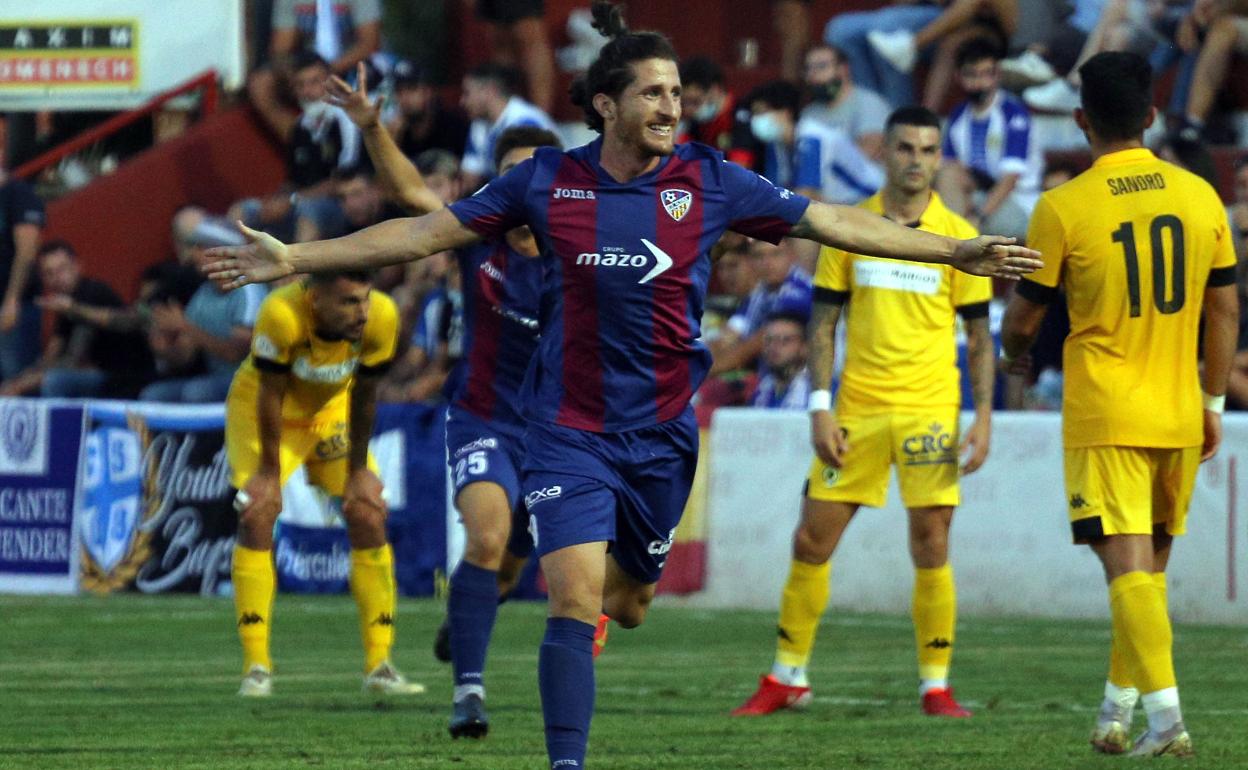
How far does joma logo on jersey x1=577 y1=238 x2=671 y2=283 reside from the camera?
6.96 meters

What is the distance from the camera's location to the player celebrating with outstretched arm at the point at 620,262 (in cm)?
688

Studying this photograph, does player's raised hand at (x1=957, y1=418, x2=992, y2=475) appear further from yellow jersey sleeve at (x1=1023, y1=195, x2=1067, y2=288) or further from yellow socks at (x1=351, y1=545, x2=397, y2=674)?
yellow socks at (x1=351, y1=545, x2=397, y2=674)

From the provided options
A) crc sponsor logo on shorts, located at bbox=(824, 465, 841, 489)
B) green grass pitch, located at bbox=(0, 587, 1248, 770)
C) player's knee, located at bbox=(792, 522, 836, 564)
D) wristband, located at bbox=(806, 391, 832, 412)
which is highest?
wristband, located at bbox=(806, 391, 832, 412)

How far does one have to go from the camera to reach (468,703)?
8.62 meters

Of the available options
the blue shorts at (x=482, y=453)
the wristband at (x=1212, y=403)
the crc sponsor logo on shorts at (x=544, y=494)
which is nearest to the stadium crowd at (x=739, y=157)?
the blue shorts at (x=482, y=453)

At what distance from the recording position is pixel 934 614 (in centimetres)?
986

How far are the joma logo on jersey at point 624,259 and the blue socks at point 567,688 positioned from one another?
1069mm

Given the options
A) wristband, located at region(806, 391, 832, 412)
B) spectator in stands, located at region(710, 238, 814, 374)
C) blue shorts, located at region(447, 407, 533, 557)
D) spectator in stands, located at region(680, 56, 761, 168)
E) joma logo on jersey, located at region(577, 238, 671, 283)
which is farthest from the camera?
spectator in stands, located at region(710, 238, 814, 374)

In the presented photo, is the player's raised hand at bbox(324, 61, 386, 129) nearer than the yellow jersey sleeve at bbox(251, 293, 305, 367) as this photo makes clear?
Yes

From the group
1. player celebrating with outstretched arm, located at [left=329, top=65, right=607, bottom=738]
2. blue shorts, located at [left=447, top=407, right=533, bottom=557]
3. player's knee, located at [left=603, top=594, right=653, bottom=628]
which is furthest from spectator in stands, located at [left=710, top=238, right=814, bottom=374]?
player's knee, located at [left=603, top=594, right=653, bottom=628]

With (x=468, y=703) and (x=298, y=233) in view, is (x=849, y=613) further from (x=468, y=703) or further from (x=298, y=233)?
(x=468, y=703)

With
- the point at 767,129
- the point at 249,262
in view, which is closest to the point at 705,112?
the point at 767,129

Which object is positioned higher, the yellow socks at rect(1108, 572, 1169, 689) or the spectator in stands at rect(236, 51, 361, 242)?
the spectator in stands at rect(236, 51, 361, 242)

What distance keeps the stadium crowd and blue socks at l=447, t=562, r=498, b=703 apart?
6581 millimetres
